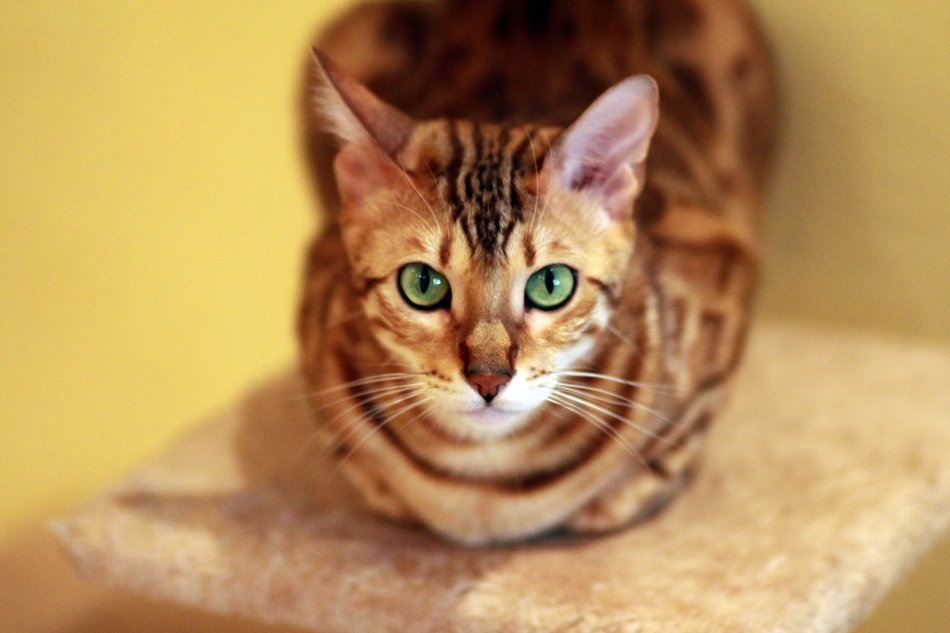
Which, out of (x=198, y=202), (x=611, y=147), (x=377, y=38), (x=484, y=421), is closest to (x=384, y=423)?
(x=484, y=421)

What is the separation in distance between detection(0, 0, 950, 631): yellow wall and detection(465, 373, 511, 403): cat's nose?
3.04 ft

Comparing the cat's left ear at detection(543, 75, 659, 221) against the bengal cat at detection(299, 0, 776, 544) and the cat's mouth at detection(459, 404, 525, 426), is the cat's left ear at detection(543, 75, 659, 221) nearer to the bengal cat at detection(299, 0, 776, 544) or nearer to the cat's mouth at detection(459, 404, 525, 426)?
the bengal cat at detection(299, 0, 776, 544)

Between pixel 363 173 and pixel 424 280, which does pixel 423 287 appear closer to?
pixel 424 280

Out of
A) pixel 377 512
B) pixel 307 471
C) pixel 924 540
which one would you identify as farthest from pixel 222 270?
pixel 924 540

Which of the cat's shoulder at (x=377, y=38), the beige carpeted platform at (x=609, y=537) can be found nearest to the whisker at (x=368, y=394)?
the beige carpeted platform at (x=609, y=537)

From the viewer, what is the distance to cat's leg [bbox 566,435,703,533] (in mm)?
1322

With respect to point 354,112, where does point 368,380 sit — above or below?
below

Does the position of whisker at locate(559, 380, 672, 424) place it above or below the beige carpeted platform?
above

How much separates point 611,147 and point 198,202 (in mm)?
1228

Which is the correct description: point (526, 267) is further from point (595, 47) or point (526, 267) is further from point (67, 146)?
point (67, 146)

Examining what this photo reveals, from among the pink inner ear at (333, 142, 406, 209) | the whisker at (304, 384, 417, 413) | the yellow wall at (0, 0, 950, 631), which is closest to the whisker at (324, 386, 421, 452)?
the whisker at (304, 384, 417, 413)

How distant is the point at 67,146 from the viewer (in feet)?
6.41

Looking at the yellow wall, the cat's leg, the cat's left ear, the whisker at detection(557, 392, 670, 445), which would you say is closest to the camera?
the cat's left ear

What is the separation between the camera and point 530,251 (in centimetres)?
107
